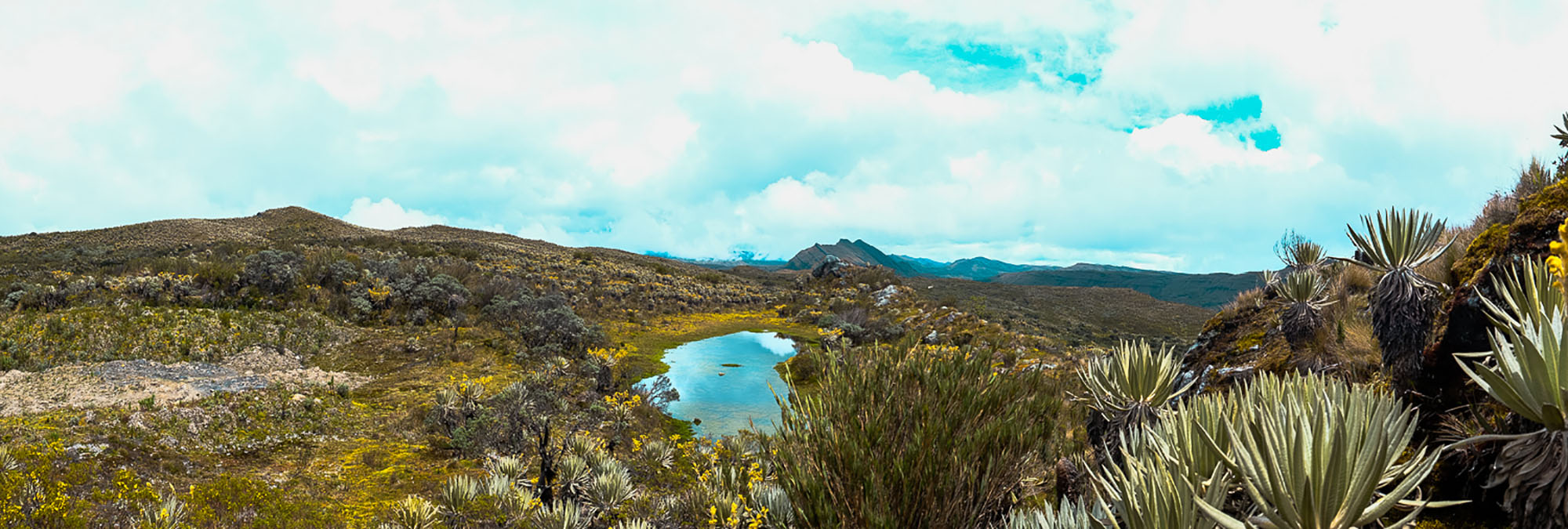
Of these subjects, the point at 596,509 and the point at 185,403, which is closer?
the point at 596,509

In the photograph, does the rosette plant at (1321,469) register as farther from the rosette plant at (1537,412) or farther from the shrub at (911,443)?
the shrub at (911,443)

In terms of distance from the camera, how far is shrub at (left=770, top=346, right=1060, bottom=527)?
371 cm

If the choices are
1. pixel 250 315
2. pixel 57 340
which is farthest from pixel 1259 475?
pixel 250 315

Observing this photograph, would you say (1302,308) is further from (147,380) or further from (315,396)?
(147,380)

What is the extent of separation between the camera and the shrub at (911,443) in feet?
12.2

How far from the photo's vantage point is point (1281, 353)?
5.84m

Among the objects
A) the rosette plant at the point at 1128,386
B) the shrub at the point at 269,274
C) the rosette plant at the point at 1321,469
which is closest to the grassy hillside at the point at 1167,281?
the rosette plant at the point at 1128,386

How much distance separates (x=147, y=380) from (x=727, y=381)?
36.1 feet

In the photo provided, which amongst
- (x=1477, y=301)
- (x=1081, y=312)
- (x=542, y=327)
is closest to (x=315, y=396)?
(x=542, y=327)

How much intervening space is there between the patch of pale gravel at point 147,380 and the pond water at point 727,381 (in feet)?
22.1

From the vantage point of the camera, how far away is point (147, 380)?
8703 millimetres

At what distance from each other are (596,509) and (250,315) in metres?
11.7

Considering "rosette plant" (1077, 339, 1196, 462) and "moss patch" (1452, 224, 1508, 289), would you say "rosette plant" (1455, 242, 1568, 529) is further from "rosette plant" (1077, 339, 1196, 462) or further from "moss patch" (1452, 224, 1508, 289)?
"moss patch" (1452, 224, 1508, 289)

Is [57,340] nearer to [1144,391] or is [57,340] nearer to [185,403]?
[185,403]
